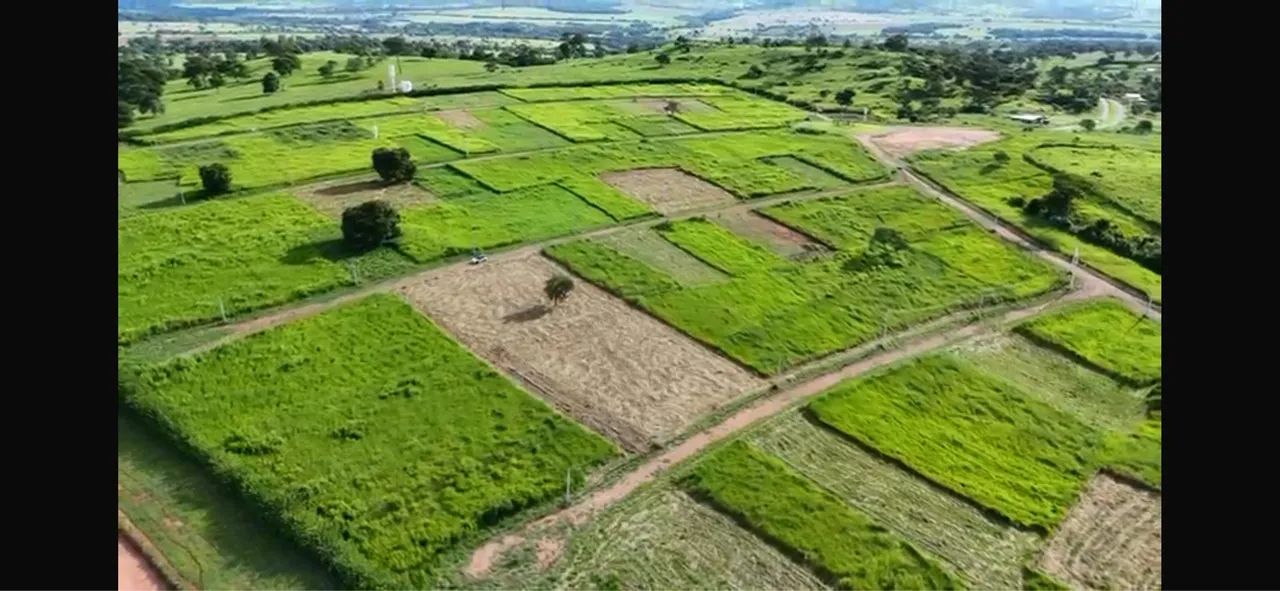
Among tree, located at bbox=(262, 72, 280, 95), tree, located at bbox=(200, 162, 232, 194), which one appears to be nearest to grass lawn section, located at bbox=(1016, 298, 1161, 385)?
tree, located at bbox=(200, 162, 232, 194)

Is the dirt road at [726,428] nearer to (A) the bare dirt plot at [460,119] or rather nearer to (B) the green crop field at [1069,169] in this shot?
(B) the green crop field at [1069,169]

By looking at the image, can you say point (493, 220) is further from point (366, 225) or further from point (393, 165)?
point (393, 165)

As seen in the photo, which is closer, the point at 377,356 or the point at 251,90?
the point at 377,356

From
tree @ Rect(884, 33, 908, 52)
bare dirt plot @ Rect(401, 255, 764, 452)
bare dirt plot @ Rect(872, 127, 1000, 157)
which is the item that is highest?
tree @ Rect(884, 33, 908, 52)

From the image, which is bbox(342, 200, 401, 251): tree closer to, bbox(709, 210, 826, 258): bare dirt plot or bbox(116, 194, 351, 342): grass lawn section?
bbox(116, 194, 351, 342): grass lawn section

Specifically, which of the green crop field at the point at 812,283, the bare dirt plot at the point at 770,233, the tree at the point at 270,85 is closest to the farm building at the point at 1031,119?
the green crop field at the point at 812,283
